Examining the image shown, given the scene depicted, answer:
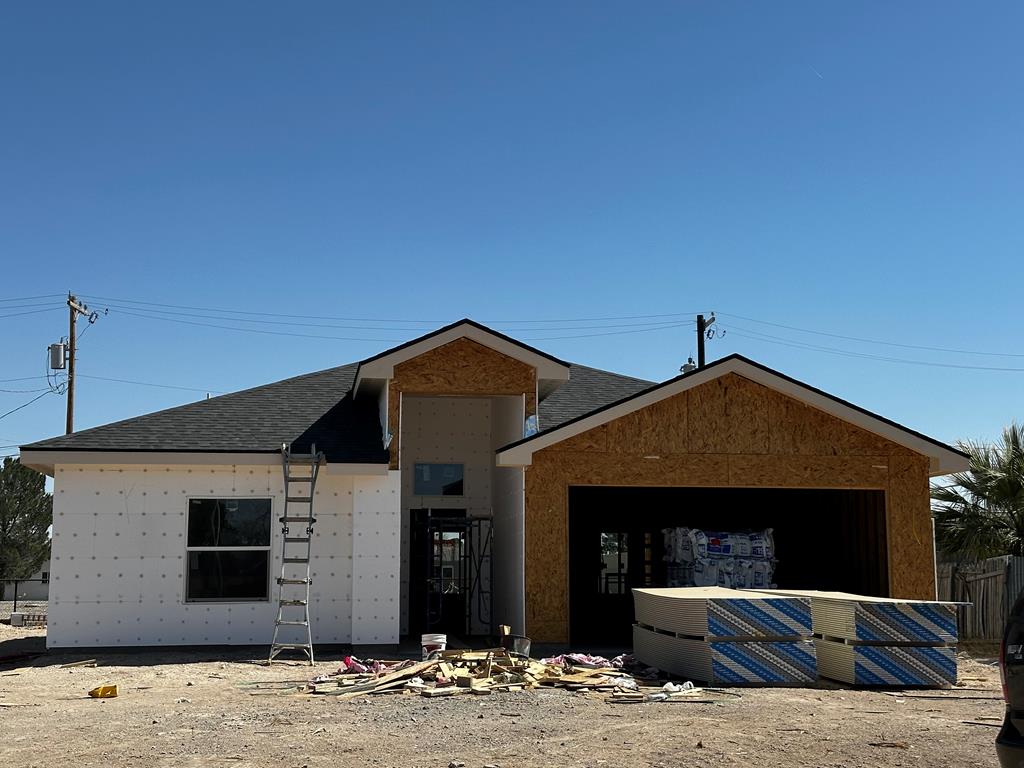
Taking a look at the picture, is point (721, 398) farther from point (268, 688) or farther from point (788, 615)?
point (268, 688)

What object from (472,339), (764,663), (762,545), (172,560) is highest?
(472,339)

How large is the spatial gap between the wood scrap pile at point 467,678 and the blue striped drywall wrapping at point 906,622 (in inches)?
122

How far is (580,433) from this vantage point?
1789 cm

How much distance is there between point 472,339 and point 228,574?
5583 millimetres

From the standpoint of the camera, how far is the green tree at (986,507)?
2125 centimetres

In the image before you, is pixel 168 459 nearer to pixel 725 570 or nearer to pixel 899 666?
pixel 725 570

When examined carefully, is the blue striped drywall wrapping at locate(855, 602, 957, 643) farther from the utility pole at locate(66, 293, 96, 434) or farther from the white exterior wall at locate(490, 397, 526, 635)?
the utility pole at locate(66, 293, 96, 434)

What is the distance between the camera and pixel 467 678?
13.2 m

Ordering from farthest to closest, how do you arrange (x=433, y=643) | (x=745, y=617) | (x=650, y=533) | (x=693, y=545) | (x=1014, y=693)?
1. (x=650, y=533)
2. (x=693, y=545)
3. (x=433, y=643)
4. (x=745, y=617)
5. (x=1014, y=693)

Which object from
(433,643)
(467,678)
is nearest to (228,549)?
(433,643)

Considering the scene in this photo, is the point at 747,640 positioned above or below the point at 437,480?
below

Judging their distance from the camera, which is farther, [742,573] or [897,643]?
[742,573]

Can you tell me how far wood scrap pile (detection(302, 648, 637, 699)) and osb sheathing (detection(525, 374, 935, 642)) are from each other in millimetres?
3442

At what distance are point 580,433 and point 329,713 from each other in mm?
7818
